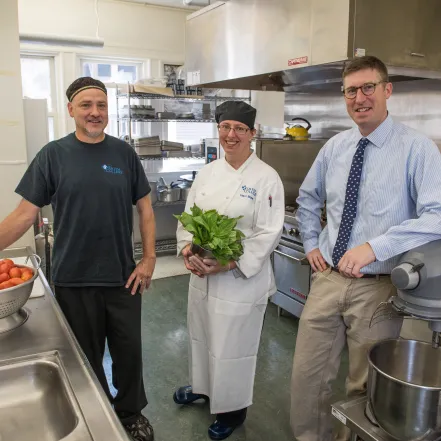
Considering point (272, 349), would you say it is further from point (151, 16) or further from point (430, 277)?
point (151, 16)

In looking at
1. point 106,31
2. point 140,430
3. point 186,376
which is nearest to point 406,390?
point 140,430

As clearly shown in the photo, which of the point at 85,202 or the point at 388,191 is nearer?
the point at 388,191

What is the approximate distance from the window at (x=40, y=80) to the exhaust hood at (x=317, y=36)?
2.78 m

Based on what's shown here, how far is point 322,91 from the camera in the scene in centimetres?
375

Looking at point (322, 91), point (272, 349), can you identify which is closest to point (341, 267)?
point (272, 349)

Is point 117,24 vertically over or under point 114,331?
over

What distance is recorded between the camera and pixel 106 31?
5156 millimetres

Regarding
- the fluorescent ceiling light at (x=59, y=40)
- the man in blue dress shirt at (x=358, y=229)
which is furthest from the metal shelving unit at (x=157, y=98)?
the man in blue dress shirt at (x=358, y=229)

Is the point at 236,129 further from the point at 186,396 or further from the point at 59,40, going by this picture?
the point at 59,40

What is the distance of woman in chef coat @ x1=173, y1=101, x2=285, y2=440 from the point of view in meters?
1.99

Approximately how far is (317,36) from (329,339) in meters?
1.43

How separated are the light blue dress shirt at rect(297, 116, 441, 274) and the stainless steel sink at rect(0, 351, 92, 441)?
3.34 ft

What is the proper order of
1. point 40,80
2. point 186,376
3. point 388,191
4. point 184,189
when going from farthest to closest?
point 184,189 < point 40,80 < point 186,376 < point 388,191

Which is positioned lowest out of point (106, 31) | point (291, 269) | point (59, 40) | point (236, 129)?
point (291, 269)
